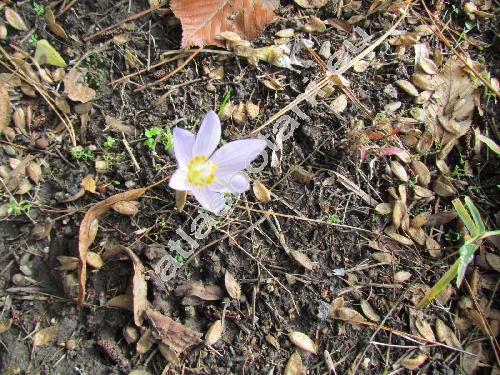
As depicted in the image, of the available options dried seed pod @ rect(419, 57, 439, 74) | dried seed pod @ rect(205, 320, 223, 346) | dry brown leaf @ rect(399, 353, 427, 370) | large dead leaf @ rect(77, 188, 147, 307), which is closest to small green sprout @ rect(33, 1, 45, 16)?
large dead leaf @ rect(77, 188, 147, 307)

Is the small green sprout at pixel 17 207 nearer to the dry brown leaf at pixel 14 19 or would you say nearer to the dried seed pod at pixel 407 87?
the dry brown leaf at pixel 14 19

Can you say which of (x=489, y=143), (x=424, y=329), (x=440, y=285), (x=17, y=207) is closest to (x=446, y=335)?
(x=424, y=329)

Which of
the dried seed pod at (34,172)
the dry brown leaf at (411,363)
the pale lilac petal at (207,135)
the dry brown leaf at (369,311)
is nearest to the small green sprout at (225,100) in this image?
the pale lilac petal at (207,135)

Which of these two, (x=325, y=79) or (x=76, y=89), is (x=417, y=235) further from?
(x=76, y=89)

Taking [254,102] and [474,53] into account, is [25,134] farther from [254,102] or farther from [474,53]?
[474,53]

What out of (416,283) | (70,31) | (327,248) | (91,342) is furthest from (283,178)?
(70,31)
